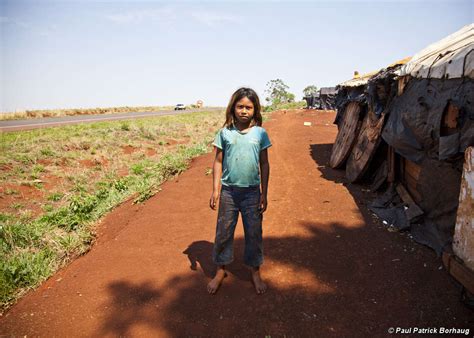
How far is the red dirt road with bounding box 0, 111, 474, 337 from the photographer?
2.54m

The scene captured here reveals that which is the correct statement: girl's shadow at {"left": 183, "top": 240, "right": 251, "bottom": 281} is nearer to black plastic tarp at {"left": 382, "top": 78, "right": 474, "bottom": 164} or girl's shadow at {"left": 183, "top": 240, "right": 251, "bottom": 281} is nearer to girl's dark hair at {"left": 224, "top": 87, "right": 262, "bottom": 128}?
girl's dark hair at {"left": 224, "top": 87, "right": 262, "bottom": 128}

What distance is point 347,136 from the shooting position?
6.65m

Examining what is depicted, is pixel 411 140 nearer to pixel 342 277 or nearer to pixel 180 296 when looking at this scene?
pixel 342 277

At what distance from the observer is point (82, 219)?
5.38 m

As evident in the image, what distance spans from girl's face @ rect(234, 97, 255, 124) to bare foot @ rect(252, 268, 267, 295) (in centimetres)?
150

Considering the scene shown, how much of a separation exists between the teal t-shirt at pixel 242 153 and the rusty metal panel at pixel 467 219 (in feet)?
5.40

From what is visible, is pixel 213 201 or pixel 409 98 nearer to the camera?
pixel 213 201

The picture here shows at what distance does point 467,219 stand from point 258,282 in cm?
188

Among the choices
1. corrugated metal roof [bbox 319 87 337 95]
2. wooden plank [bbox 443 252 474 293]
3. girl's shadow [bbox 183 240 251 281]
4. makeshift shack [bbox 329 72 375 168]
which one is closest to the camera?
wooden plank [bbox 443 252 474 293]

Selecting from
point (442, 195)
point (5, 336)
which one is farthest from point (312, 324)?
point (5, 336)

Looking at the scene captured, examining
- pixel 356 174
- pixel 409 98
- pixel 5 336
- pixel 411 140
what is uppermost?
pixel 409 98

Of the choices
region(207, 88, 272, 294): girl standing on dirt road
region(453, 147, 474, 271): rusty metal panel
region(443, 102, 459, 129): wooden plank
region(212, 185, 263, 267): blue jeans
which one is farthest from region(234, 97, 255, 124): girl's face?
region(443, 102, 459, 129): wooden plank

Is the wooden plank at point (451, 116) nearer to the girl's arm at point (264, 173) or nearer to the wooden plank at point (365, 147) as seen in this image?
the wooden plank at point (365, 147)

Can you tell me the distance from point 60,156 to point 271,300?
9.13m
